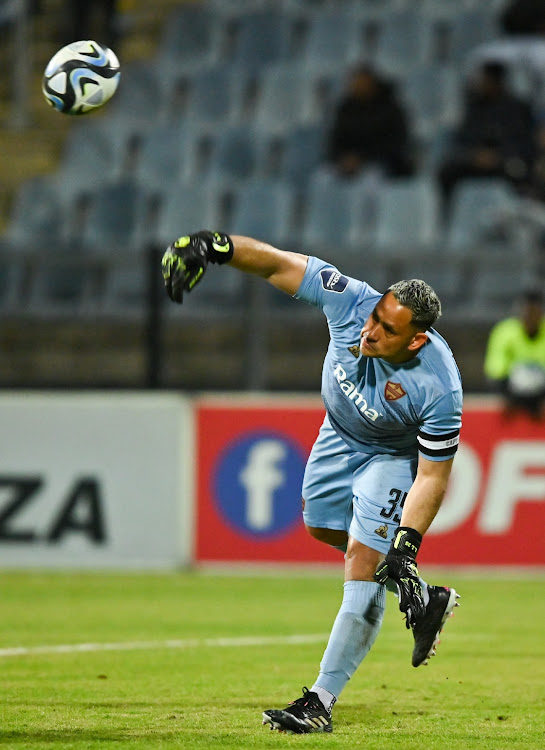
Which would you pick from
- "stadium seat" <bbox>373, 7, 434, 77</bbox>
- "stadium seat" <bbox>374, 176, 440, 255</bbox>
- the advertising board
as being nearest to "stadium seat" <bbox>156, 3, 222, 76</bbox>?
"stadium seat" <bbox>373, 7, 434, 77</bbox>

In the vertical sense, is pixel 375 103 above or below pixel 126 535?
above

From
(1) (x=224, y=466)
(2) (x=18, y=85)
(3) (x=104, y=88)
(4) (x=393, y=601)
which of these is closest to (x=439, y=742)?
(3) (x=104, y=88)

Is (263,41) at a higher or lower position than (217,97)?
higher

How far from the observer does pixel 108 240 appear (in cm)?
1550

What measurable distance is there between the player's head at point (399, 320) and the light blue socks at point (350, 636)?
0.99m

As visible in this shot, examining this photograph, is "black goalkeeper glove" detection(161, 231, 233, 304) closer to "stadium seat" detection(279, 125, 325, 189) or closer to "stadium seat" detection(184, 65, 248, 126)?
"stadium seat" detection(279, 125, 325, 189)

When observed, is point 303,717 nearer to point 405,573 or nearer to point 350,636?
point 350,636

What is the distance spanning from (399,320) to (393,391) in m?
0.35

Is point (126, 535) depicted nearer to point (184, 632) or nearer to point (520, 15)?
point (184, 632)

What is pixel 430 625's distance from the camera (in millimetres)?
5461

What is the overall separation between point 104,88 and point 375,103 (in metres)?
8.35

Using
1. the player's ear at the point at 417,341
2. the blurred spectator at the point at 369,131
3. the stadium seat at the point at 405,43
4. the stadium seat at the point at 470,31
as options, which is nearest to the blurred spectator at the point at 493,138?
the blurred spectator at the point at 369,131

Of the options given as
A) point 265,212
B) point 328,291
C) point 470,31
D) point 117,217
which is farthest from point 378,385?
point 470,31

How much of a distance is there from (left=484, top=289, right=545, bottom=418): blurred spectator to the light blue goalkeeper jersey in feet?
20.5
